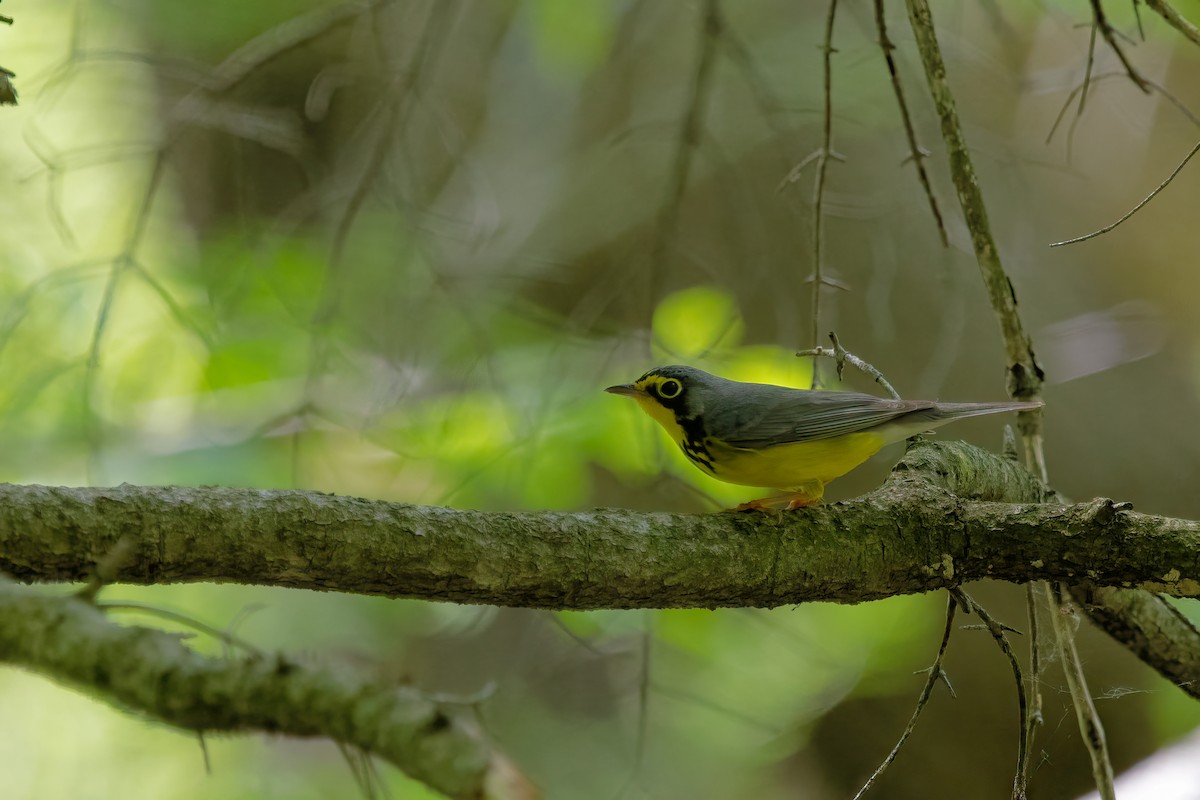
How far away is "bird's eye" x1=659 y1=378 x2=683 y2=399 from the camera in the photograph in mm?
3109

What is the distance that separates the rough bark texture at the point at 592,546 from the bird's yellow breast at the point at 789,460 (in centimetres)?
27

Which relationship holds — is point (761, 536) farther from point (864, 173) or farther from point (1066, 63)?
point (1066, 63)

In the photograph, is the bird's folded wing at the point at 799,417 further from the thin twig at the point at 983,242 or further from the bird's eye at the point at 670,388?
the thin twig at the point at 983,242

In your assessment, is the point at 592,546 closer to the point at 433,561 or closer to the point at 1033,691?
the point at 433,561

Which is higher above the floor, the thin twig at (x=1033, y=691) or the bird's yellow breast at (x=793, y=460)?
the bird's yellow breast at (x=793, y=460)

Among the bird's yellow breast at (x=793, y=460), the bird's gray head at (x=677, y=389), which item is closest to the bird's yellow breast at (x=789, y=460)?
the bird's yellow breast at (x=793, y=460)

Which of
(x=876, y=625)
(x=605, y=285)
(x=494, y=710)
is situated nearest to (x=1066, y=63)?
(x=605, y=285)

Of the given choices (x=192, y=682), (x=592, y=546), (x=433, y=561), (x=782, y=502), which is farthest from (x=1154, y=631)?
(x=192, y=682)

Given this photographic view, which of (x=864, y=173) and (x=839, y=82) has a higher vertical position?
(x=839, y=82)

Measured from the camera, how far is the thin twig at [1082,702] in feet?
7.39

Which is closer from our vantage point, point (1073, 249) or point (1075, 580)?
point (1075, 580)

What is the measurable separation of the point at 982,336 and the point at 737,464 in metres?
3.03

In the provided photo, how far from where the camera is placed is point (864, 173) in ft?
18.0

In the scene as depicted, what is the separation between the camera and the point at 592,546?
6.83ft
